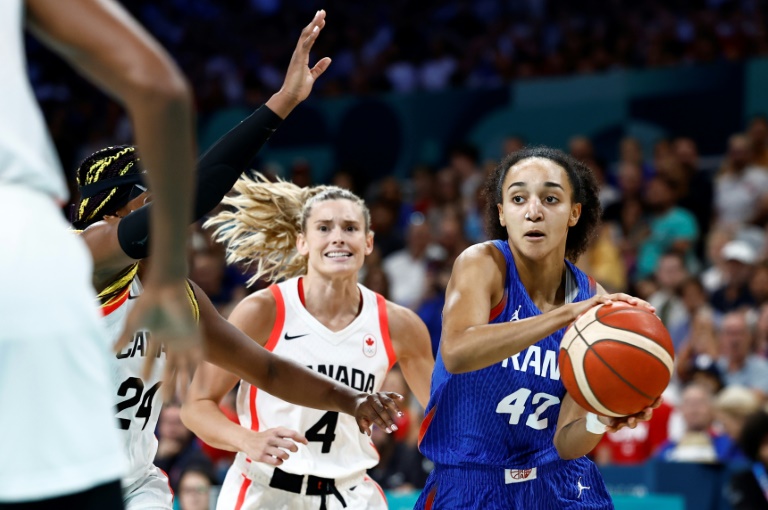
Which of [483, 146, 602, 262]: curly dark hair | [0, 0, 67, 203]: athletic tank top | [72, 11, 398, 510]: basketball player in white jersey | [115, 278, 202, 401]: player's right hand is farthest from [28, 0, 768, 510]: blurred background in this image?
[0, 0, 67, 203]: athletic tank top

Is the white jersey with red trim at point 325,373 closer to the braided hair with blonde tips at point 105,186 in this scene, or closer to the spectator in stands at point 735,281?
the braided hair with blonde tips at point 105,186

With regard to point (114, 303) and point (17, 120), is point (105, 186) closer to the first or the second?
point (114, 303)

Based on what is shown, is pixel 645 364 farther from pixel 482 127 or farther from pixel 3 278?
pixel 482 127

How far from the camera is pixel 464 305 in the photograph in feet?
12.8

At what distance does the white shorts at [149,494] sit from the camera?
4090mm

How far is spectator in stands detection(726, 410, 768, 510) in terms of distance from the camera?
639 cm

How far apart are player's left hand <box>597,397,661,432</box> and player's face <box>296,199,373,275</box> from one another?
1664 mm

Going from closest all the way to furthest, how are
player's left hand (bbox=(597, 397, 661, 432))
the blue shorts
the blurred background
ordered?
player's left hand (bbox=(597, 397, 661, 432)), the blue shorts, the blurred background

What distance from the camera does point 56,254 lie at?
178cm

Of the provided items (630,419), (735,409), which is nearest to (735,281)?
(735,409)

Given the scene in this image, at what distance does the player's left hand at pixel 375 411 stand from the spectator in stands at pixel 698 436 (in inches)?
171

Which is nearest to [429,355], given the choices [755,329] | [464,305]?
[464,305]

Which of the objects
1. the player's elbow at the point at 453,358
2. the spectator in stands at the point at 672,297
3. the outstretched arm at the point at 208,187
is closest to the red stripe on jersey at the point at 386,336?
the player's elbow at the point at 453,358

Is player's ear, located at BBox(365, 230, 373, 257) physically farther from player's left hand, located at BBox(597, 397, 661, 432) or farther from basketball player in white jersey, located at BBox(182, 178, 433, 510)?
player's left hand, located at BBox(597, 397, 661, 432)
